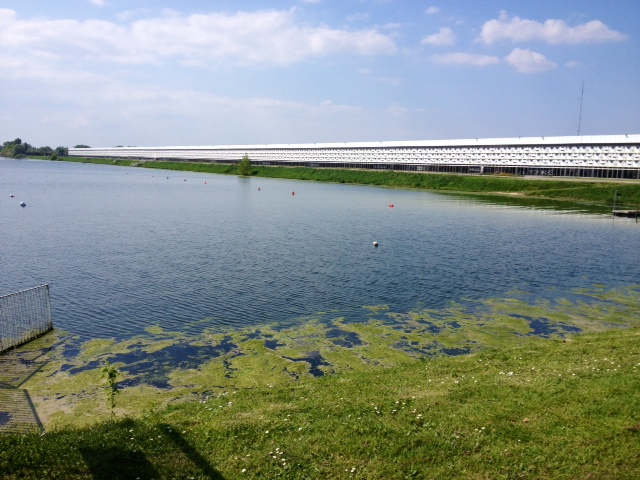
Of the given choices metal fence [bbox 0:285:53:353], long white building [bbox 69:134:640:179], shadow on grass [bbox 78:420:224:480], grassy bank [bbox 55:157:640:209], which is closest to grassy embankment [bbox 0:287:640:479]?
shadow on grass [bbox 78:420:224:480]

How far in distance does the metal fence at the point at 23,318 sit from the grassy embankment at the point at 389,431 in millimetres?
7008

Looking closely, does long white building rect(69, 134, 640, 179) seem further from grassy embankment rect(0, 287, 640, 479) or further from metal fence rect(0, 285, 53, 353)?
metal fence rect(0, 285, 53, 353)

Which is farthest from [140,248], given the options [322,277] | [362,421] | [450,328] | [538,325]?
[362,421]

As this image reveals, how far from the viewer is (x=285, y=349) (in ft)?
59.2

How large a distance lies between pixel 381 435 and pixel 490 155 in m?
128

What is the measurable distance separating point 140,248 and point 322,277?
49.6ft

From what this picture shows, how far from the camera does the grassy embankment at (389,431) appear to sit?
28.9 ft

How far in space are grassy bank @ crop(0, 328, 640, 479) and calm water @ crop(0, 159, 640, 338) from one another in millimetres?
9130

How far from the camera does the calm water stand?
22953 mm

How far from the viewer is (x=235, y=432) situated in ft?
33.5

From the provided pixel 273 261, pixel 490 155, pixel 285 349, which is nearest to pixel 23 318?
pixel 285 349

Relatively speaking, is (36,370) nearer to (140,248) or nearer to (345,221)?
(140,248)

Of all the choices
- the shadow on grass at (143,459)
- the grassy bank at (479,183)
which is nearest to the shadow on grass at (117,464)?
the shadow on grass at (143,459)

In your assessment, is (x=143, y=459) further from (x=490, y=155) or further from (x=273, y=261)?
(x=490, y=155)
